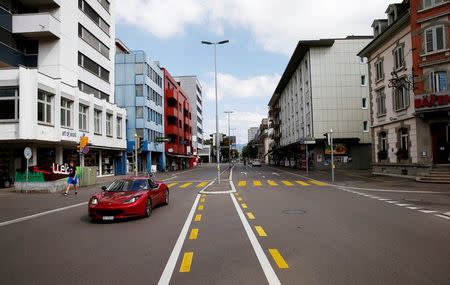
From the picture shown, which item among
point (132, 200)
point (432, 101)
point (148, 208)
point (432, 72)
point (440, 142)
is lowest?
point (148, 208)

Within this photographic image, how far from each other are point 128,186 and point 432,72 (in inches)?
843

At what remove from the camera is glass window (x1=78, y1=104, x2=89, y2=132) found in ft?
101

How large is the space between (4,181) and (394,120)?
29.1m

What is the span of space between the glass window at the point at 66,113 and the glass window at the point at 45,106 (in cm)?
196

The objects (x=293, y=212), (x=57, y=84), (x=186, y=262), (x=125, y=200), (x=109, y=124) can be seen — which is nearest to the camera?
(x=186, y=262)

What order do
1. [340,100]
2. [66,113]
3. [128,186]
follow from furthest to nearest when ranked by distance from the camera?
[340,100], [66,113], [128,186]

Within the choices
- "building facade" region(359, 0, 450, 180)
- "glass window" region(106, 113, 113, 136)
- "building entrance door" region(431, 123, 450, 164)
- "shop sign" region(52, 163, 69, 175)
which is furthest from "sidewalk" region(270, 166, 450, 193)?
"glass window" region(106, 113, 113, 136)

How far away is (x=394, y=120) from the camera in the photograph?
27.0 meters

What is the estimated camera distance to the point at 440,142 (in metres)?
23.0

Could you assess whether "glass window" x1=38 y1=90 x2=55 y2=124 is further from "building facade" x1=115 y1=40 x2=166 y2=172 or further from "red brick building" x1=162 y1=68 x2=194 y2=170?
"red brick building" x1=162 y1=68 x2=194 y2=170

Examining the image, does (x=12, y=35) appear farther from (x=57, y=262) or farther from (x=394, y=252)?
(x=394, y=252)

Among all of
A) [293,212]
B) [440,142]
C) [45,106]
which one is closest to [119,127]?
[45,106]

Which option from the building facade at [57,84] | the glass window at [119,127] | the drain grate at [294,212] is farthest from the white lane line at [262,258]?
the glass window at [119,127]

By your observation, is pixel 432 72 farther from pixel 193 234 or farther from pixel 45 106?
pixel 45 106
